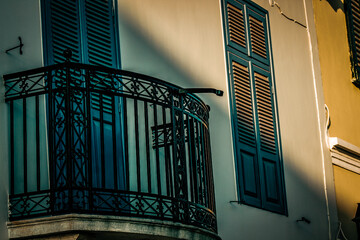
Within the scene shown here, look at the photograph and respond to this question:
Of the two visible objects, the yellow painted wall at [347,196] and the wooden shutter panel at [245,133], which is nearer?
the wooden shutter panel at [245,133]

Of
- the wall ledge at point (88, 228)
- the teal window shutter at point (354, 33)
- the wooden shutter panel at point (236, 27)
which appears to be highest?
the teal window shutter at point (354, 33)

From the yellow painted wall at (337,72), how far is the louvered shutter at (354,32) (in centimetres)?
10

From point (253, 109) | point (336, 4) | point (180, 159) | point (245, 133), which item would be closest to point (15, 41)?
point (180, 159)

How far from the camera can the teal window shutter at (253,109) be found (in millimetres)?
12094

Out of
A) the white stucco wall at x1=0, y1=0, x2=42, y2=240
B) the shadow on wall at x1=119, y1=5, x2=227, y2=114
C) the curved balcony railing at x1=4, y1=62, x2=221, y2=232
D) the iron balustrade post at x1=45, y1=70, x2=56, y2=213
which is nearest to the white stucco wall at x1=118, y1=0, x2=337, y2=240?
the shadow on wall at x1=119, y1=5, x2=227, y2=114

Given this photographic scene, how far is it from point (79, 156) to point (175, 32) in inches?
141

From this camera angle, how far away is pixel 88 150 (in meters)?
8.63

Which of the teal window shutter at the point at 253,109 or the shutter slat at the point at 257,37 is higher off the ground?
the shutter slat at the point at 257,37

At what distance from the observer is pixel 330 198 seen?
13.9m

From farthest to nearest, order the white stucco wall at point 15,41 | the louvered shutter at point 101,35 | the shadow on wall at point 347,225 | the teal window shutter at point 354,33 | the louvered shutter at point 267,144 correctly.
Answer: the teal window shutter at point 354,33, the shadow on wall at point 347,225, the louvered shutter at point 267,144, the louvered shutter at point 101,35, the white stucco wall at point 15,41

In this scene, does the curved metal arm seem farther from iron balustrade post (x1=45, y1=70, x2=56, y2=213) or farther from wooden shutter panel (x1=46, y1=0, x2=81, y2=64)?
iron balustrade post (x1=45, y1=70, x2=56, y2=213)

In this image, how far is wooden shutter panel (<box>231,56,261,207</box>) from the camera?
39.2 feet

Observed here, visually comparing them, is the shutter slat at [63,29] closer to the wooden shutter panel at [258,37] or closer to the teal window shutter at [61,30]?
the teal window shutter at [61,30]

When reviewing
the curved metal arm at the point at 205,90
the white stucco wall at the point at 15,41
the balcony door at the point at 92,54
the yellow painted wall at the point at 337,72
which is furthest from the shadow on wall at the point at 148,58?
the yellow painted wall at the point at 337,72
